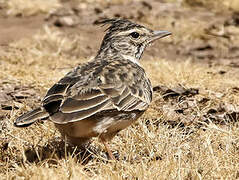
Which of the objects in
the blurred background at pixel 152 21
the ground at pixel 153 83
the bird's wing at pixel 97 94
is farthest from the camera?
the blurred background at pixel 152 21

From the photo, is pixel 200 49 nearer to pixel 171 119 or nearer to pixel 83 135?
pixel 171 119

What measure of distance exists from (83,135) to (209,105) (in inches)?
91.0

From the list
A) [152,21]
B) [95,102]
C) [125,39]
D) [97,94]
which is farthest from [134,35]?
[152,21]

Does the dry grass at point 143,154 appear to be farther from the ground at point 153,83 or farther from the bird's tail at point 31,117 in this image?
the bird's tail at point 31,117

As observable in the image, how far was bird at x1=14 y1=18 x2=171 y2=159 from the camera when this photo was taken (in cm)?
446

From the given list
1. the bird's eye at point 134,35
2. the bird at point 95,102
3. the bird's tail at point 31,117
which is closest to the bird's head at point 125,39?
the bird's eye at point 134,35

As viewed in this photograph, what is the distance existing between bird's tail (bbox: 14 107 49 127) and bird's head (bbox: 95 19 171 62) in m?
1.58

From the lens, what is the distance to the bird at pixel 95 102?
446 cm

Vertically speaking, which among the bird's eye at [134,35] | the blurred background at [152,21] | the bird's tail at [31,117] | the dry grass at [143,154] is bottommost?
the blurred background at [152,21]

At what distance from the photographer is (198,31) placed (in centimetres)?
1188

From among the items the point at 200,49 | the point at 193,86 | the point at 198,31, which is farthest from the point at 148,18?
the point at 193,86

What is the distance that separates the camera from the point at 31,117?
4.49 meters

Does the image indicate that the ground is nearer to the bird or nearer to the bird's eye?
the bird

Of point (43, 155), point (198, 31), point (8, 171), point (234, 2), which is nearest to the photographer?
point (8, 171)
